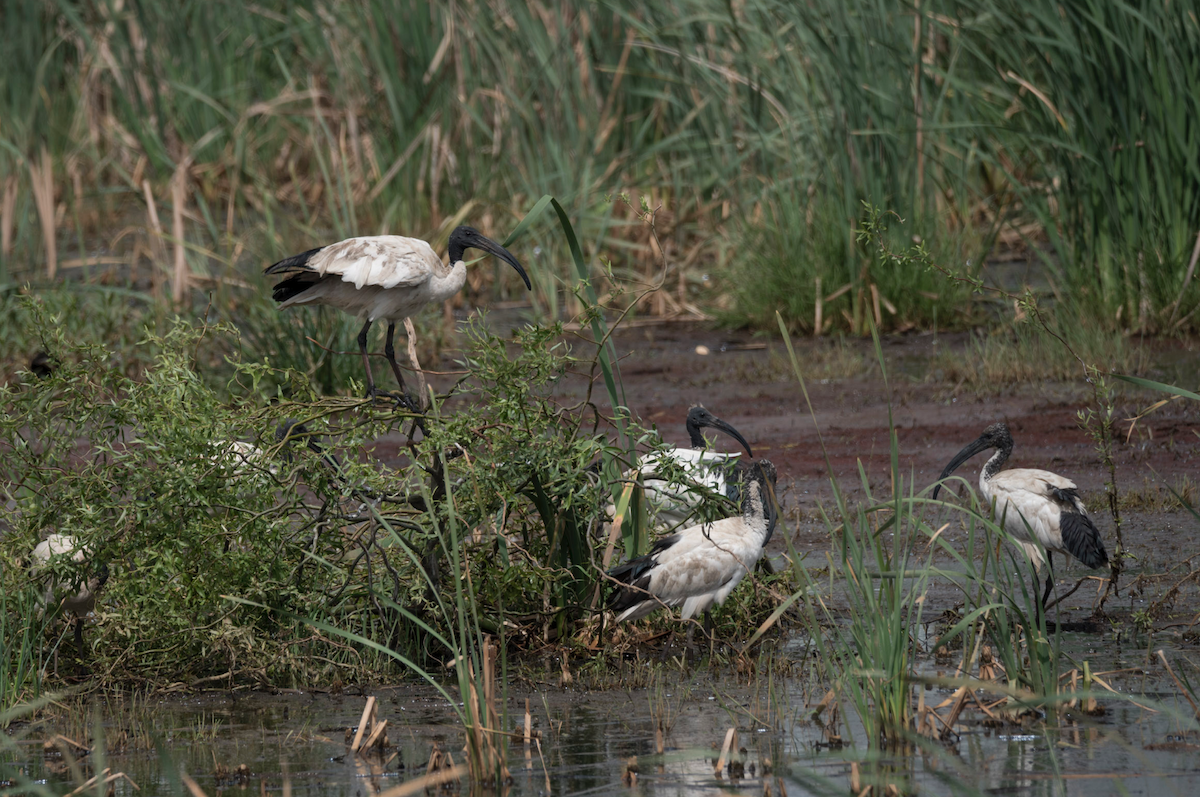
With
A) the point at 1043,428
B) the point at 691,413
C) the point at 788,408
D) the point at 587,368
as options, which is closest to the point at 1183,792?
the point at 691,413

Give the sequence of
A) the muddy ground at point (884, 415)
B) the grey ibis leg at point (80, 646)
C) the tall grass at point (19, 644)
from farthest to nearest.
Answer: the muddy ground at point (884, 415)
the grey ibis leg at point (80, 646)
the tall grass at point (19, 644)

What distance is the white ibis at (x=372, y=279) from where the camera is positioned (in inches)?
202

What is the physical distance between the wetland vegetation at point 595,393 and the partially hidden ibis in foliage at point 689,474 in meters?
0.11

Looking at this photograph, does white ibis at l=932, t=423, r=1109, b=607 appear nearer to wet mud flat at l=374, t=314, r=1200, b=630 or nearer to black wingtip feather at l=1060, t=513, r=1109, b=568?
black wingtip feather at l=1060, t=513, r=1109, b=568

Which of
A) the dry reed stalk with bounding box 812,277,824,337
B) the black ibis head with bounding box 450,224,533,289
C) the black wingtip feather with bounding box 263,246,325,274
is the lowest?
the dry reed stalk with bounding box 812,277,824,337

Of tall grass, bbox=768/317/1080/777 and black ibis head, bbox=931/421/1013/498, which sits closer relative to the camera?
tall grass, bbox=768/317/1080/777

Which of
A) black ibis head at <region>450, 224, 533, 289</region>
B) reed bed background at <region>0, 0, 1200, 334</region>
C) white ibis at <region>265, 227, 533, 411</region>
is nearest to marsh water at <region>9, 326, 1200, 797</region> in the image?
white ibis at <region>265, 227, 533, 411</region>

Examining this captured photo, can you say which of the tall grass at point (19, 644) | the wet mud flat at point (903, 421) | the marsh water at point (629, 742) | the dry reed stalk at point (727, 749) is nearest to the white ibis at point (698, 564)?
the marsh water at point (629, 742)

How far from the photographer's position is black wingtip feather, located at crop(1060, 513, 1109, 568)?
16.2ft

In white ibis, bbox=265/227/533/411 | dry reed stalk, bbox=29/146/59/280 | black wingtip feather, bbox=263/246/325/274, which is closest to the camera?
black wingtip feather, bbox=263/246/325/274

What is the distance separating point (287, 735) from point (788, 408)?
16.9ft

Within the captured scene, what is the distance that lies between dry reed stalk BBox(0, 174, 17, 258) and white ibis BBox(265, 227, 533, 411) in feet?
19.7

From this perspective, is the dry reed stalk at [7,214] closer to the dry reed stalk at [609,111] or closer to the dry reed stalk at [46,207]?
the dry reed stalk at [46,207]

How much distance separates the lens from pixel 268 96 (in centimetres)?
1343
